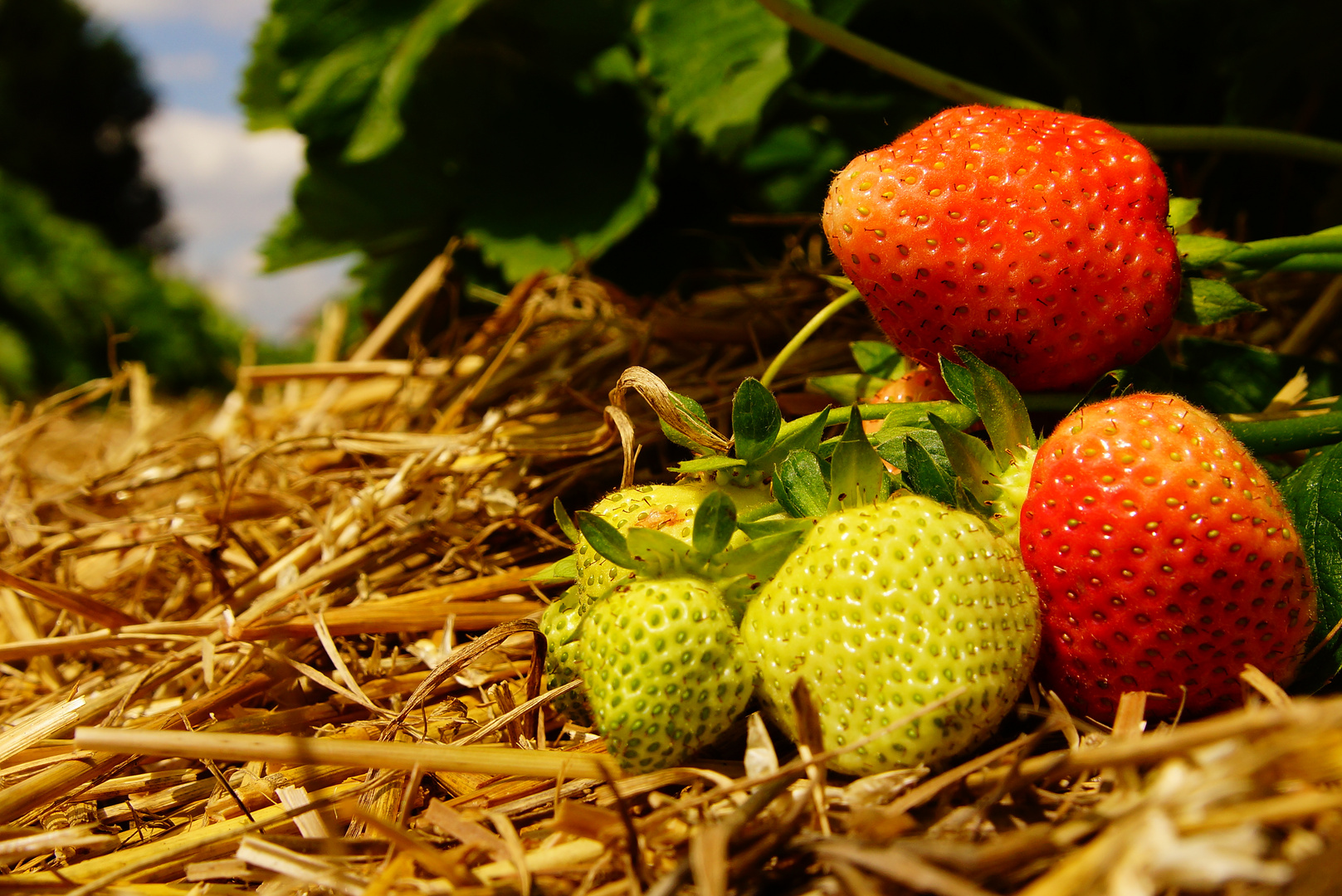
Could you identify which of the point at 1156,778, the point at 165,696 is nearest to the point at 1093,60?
the point at 1156,778

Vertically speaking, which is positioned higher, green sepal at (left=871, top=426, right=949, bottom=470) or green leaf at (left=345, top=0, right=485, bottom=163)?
green leaf at (left=345, top=0, right=485, bottom=163)

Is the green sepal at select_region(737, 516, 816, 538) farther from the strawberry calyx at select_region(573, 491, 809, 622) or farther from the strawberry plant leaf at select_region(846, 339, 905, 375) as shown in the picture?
the strawberry plant leaf at select_region(846, 339, 905, 375)

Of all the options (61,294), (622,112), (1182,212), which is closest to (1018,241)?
(1182,212)

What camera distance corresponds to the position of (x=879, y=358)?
2.71 ft

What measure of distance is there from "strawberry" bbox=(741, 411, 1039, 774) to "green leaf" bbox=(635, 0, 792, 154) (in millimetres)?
816

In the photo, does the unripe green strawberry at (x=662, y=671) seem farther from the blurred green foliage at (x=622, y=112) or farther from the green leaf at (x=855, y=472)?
the blurred green foliage at (x=622, y=112)

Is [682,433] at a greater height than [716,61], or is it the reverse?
[716,61]

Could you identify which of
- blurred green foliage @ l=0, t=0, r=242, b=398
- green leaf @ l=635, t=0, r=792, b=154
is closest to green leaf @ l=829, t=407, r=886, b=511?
green leaf @ l=635, t=0, r=792, b=154

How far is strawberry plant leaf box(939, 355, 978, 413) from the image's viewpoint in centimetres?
63

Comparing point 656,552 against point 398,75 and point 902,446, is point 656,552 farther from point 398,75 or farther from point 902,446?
point 398,75

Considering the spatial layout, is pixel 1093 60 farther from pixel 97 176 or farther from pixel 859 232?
pixel 97 176

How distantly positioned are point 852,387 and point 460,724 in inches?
16.4

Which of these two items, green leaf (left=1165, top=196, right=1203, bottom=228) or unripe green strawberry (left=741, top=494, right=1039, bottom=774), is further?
green leaf (left=1165, top=196, right=1203, bottom=228)

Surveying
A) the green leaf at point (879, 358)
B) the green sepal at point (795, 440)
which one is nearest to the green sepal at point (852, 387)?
the green leaf at point (879, 358)
